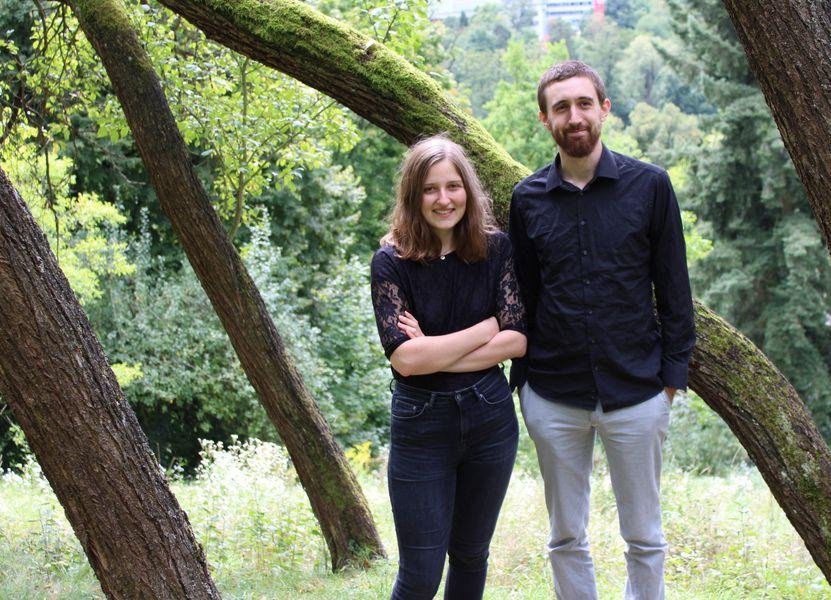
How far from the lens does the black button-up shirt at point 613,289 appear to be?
11.0 feet

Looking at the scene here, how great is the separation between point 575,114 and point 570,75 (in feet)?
0.44

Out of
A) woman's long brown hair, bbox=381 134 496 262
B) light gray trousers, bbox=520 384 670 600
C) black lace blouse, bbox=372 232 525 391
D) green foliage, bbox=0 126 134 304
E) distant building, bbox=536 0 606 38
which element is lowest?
light gray trousers, bbox=520 384 670 600

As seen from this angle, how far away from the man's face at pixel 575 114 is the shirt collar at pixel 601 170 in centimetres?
6

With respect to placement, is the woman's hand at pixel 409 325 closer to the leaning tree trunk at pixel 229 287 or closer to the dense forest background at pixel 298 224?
the leaning tree trunk at pixel 229 287

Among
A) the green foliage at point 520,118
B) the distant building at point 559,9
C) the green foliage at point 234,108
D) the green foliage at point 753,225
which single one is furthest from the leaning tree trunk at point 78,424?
the distant building at point 559,9

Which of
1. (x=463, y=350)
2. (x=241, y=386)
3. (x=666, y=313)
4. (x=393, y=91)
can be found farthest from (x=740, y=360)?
(x=241, y=386)

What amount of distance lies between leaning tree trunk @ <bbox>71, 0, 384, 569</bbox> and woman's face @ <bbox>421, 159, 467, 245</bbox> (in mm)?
2913

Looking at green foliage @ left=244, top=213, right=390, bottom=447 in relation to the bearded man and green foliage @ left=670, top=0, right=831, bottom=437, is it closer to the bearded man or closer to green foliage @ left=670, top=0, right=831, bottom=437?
green foliage @ left=670, top=0, right=831, bottom=437

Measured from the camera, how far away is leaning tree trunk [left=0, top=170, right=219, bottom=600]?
2900 millimetres

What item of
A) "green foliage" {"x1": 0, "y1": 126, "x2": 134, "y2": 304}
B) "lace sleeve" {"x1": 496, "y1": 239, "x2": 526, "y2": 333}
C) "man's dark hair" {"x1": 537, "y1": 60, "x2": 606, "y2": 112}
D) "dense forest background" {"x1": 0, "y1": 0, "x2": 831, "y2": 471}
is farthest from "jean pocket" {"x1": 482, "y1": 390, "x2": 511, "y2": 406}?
"green foliage" {"x1": 0, "y1": 126, "x2": 134, "y2": 304}

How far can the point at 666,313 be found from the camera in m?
3.40

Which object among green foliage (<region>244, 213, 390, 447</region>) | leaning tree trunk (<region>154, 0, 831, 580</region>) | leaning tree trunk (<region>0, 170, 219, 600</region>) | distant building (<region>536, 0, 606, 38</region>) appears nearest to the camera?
leaning tree trunk (<region>0, 170, 219, 600</region>)

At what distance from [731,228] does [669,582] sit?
59.8ft

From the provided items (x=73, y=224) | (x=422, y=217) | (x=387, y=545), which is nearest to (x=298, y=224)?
(x=73, y=224)
